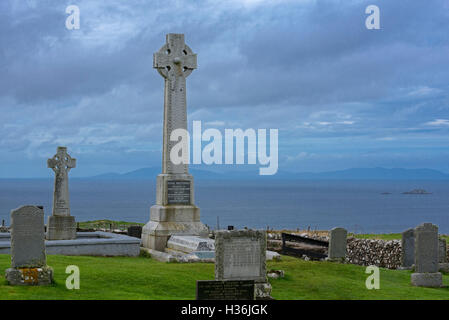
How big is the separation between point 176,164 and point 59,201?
192 inches

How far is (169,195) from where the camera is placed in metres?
22.4

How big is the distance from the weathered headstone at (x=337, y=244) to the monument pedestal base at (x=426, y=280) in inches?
180

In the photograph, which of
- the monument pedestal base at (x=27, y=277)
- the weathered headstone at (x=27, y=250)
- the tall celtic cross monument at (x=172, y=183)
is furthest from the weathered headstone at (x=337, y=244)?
the monument pedestal base at (x=27, y=277)

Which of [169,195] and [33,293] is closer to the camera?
[33,293]

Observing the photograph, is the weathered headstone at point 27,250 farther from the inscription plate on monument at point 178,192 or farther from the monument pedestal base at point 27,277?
the inscription plate on monument at point 178,192

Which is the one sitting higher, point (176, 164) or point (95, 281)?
point (176, 164)

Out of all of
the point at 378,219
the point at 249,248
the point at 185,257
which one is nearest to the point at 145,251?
the point at 185,257

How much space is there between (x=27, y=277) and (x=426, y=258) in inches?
406

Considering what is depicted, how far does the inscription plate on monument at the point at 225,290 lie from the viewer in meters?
11.0

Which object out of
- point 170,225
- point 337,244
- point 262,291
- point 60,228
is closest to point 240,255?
point 262,291

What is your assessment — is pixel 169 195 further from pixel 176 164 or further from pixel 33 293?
pixel 33 293

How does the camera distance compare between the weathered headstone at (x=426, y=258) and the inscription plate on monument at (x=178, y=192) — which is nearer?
the weathered headstone at (x=426, y=258)
